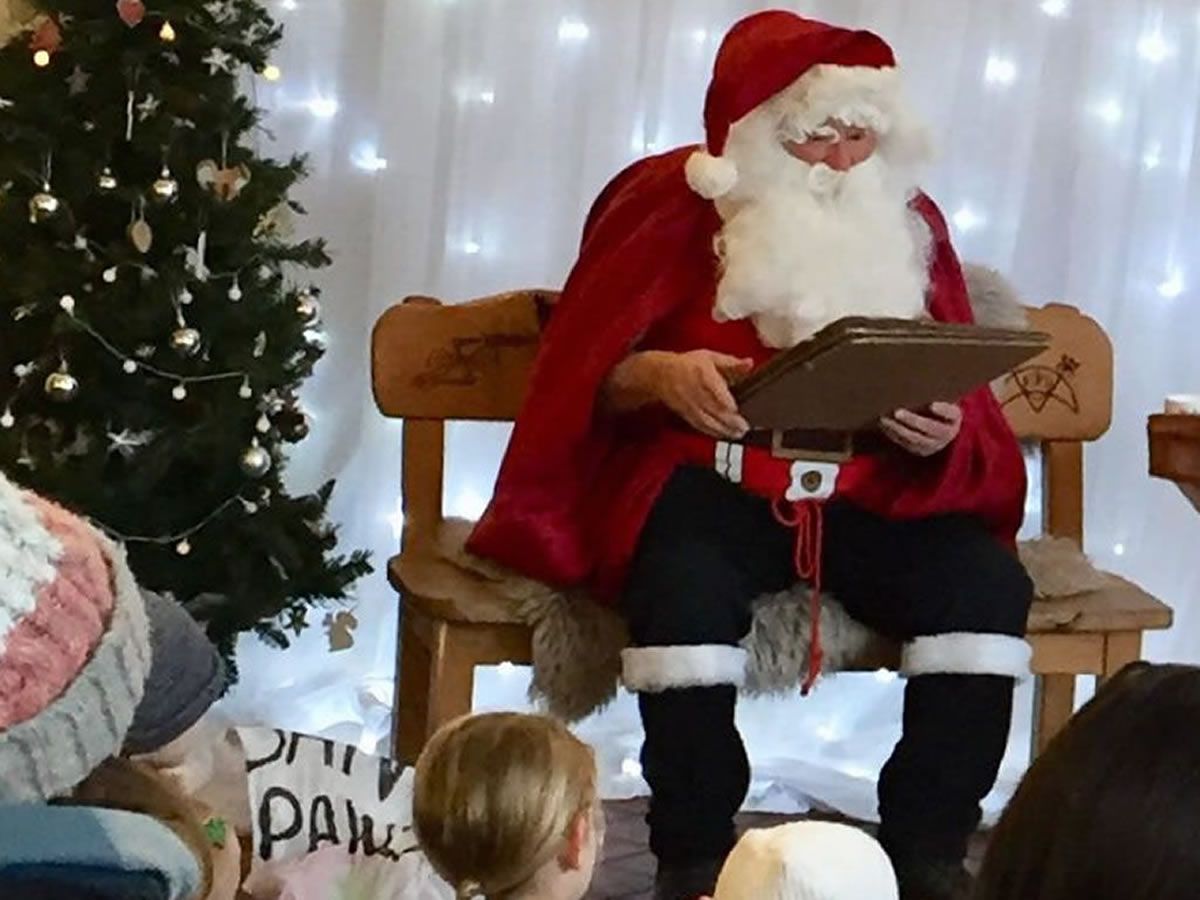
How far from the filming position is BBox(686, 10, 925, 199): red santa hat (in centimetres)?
204

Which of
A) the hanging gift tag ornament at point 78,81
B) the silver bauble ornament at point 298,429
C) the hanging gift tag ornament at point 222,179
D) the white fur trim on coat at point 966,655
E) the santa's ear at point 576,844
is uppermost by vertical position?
the hanging gift tag ornament at point 78,81

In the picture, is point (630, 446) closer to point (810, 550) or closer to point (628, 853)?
point (810, 550)

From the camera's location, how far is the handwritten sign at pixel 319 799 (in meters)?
1.77

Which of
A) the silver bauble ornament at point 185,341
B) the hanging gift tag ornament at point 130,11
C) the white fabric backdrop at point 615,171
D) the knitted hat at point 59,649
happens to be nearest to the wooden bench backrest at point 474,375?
the silver bauble ornament at point 185,341

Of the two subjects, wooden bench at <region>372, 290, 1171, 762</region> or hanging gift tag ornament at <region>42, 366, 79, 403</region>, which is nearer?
wooden bench at <region>372, 290, 1171, 762</region>

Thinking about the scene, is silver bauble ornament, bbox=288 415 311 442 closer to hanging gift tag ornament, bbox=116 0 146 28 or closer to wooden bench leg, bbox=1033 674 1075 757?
hanging gift tag ornament, bbox=116 0 146 28

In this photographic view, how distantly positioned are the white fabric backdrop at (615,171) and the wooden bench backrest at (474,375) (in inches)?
13.4

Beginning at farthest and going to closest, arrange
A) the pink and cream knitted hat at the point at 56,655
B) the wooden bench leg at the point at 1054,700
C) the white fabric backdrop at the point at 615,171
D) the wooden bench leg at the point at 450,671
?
the white fabric backdrop at the point at 615,171 → the wooden bench leg at the point at 1054,700 → the wooden bench leg at the point at 450,671 → the pink and cream knitted hat at the point at 56,655

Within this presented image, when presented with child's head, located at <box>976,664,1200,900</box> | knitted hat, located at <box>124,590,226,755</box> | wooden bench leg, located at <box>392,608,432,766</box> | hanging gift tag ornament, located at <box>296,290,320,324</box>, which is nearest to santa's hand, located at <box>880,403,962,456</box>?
wooden bench leg, located at <box>392,608,432,766</box>

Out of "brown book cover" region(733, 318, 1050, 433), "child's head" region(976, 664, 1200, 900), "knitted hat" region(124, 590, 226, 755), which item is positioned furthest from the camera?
"brown book cover" region(733, 318, 1050, 433)

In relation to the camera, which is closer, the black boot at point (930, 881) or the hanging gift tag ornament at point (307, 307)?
the black boot at point (930, 881)

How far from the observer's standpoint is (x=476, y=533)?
2.08 meters

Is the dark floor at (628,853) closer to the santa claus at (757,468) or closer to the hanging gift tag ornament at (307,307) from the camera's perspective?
the santa claus at (757,468)

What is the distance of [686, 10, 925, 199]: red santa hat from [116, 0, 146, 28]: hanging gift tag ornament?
657mm
